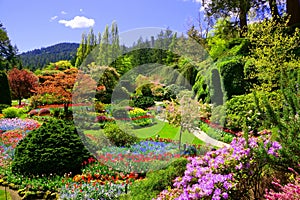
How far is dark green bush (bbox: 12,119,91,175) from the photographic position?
18.7 feet

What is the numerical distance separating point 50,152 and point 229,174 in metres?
4.09

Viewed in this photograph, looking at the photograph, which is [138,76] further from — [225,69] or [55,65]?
[55,65]

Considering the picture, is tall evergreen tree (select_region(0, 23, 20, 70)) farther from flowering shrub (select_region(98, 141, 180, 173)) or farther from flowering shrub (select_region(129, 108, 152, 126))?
flowering shrub (select_region(98, 141, 180, 173))

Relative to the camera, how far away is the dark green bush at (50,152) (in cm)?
570

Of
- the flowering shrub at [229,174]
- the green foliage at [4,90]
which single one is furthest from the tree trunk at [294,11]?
the green foliage at [4,90]

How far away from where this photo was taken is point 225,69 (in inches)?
408

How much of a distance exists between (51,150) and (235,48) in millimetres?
8637

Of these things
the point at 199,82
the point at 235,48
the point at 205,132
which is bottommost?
the point at 205,132

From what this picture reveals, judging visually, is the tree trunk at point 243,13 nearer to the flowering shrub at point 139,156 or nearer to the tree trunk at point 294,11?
the tree trunk at point 294,11

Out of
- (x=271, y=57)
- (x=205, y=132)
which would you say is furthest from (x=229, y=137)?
(x=271, y=57)

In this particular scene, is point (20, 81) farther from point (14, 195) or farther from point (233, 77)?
point (14, 195)

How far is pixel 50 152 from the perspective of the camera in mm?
5742

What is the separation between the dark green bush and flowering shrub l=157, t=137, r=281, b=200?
341 cm

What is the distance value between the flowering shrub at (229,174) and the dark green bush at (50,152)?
3.41 meters
